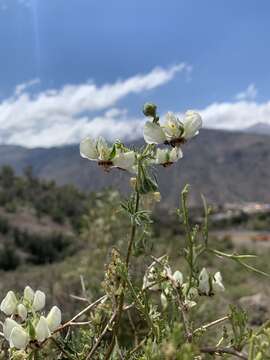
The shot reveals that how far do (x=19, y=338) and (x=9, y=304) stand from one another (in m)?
0.22

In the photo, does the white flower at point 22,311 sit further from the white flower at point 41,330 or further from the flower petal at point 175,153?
the flower petal at point 175,153

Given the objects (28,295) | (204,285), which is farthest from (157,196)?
(28,295)

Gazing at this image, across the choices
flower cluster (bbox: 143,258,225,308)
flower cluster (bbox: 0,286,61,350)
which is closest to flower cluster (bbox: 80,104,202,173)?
flower cluster (bbox: 143,258,225,308)

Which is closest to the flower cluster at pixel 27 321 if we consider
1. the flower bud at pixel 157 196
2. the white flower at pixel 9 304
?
the white flower at pixel 9 304

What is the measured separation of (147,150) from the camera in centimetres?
149

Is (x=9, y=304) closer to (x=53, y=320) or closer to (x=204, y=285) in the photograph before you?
(x=53, y=320)

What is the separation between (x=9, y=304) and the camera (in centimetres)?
150

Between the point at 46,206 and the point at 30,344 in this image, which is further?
the point at 46,206

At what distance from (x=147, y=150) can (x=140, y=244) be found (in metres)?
0.26

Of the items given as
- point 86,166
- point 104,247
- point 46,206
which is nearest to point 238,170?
point 86,166

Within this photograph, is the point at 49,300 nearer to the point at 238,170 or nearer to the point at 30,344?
the point at 30,344

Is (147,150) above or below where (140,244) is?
above

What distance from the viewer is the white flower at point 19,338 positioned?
4.22ft

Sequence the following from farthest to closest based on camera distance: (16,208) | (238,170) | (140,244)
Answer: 1. (238,170)
2. (16,208)
3. (140,244)
